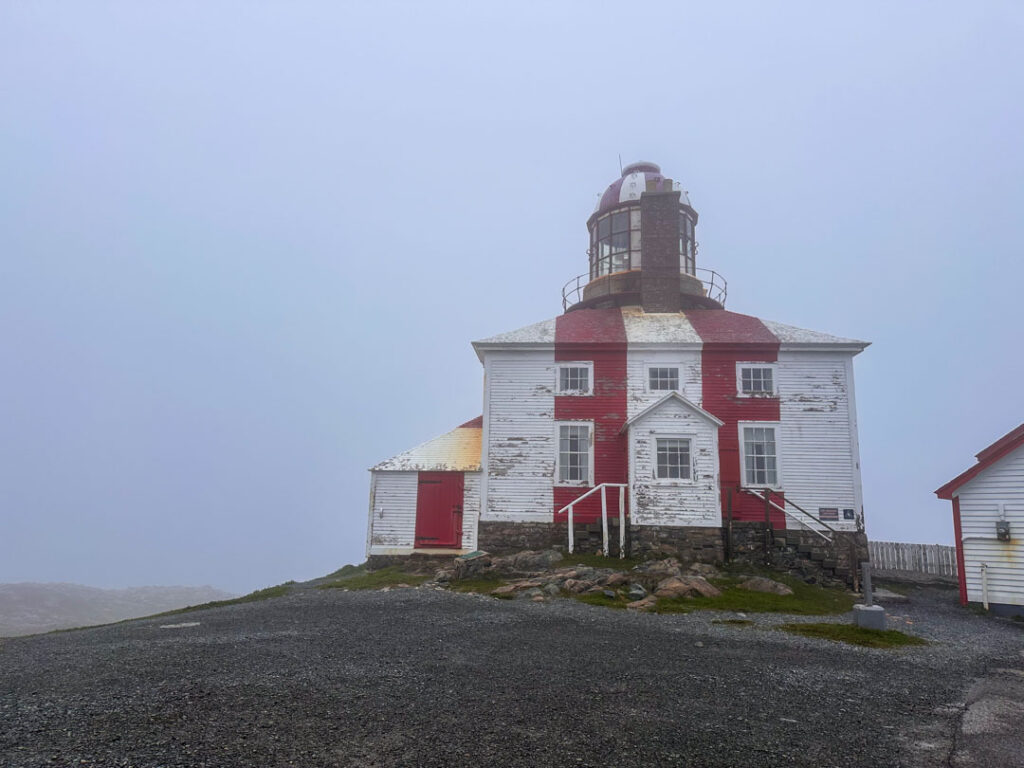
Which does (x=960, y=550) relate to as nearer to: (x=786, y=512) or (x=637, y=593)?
(x=786, y=512)

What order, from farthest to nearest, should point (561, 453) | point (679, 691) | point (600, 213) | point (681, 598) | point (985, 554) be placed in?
point (600, 213), point (561, 453), point (985, 554), point (681, 598), point (679, 691)

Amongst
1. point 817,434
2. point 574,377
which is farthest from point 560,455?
point 817,434

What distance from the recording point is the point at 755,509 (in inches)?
723

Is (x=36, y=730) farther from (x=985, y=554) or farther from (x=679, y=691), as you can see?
(x=985, y=554)

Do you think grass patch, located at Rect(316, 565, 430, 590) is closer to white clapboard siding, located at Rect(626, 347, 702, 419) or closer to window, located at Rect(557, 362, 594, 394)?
window, located at Rect(557, 362, 594, 394)

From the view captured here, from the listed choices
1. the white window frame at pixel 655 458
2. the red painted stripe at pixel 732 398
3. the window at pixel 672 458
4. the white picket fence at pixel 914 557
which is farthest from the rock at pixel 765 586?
the white picket fence at pixel 914 557

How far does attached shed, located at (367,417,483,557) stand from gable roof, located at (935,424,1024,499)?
13.0m

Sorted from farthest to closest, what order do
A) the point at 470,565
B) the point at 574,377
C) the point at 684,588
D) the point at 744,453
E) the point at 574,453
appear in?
the point at 574,377, the point at 574,453, the point at 744,453, the point at 470,565, the point at 684,588

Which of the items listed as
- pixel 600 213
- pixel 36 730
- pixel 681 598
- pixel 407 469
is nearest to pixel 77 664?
pixel 36 730

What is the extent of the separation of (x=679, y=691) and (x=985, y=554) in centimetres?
1208

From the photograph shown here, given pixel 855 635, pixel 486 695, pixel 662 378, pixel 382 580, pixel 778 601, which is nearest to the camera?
pixel 486 695

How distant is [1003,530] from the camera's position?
13.7m

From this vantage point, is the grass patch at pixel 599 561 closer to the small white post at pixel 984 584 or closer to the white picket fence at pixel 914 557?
the small white post at pixel 984 584

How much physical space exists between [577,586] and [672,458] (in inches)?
237
